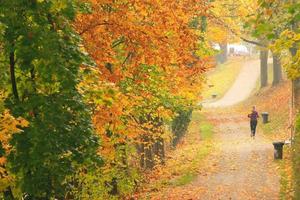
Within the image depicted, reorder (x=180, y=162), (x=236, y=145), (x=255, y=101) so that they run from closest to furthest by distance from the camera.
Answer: (x=180, y=162) < (x=236, y=145) < (x=255, y=101)

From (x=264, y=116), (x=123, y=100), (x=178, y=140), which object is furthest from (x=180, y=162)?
(x=123, y=100)

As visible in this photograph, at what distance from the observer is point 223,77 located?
213ft

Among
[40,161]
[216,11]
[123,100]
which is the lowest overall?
[40,161]

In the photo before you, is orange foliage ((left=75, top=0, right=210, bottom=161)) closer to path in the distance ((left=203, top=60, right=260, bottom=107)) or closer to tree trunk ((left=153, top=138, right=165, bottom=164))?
tree trunk ((left=153, top=138, right=165, bottom=164))

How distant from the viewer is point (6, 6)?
8023 mm

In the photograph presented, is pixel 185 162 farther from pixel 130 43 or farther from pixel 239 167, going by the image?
pixel 130 43

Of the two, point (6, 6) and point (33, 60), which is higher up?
point (6, 6)

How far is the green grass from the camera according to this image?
58.8 meters

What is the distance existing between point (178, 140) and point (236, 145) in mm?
4633

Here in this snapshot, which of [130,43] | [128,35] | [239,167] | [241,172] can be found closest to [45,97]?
[128,35]

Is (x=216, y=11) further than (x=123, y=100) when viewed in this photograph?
Yes

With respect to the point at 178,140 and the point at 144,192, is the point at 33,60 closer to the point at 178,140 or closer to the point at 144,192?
the point at 144,192

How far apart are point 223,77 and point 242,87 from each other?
26.5 ft

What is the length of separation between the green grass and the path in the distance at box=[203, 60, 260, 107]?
79 cm
